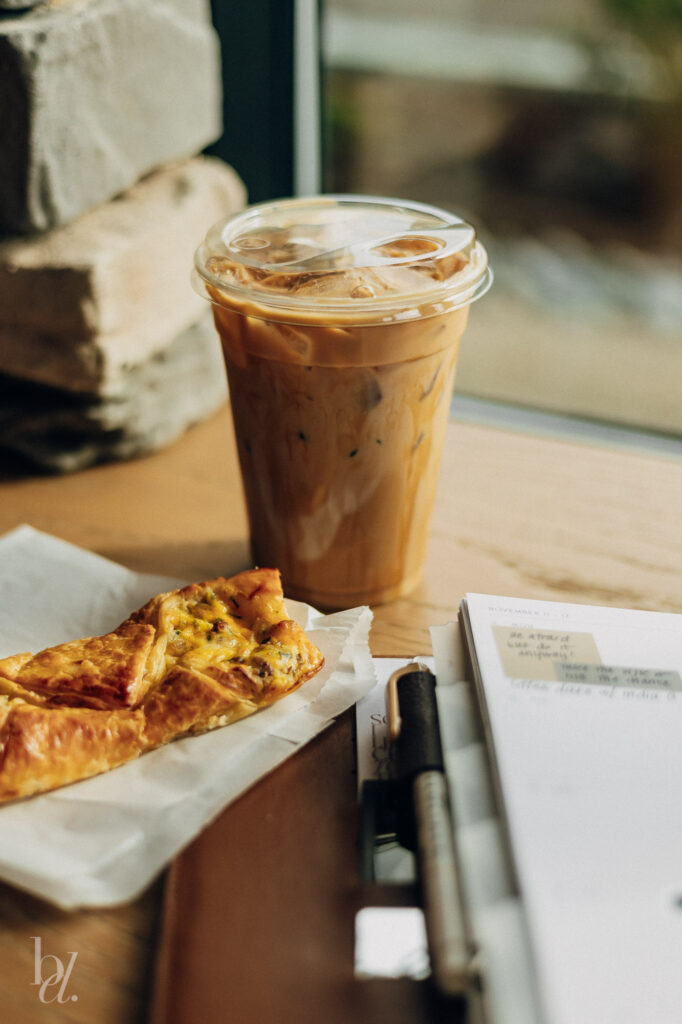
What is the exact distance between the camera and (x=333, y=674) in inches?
23.9

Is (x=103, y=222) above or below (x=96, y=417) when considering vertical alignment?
above

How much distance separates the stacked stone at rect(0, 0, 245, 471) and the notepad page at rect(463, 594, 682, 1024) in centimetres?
49

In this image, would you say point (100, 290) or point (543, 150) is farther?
point (543, 150)

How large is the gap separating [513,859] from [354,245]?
44 cm

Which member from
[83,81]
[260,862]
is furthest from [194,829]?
[83,81]

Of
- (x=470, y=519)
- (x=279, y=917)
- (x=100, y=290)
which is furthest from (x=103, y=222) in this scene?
(x=279, y=917)

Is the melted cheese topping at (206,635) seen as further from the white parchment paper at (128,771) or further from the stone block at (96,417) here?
the stone block at (96,417)

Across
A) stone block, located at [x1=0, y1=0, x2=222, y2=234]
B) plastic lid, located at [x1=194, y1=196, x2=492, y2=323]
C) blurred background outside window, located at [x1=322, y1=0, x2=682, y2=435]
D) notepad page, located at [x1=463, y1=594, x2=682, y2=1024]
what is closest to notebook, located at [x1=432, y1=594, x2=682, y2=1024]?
notepad page, located at [x1=463, y1=594, x2=682, y2=1024]

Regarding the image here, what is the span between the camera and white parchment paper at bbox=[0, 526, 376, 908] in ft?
1.52

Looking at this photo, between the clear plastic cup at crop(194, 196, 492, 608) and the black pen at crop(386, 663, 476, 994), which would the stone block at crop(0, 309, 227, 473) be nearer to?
the clear plastic cup at crop(194, 196, 492, 608)

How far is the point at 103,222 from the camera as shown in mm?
887

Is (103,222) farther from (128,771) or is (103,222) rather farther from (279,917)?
(279,917)

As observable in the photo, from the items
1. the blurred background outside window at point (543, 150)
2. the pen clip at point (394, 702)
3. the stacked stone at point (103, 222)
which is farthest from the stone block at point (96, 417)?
the blurred background outside window at point (543, 150)

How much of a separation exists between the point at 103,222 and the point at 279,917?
70 centimetres
